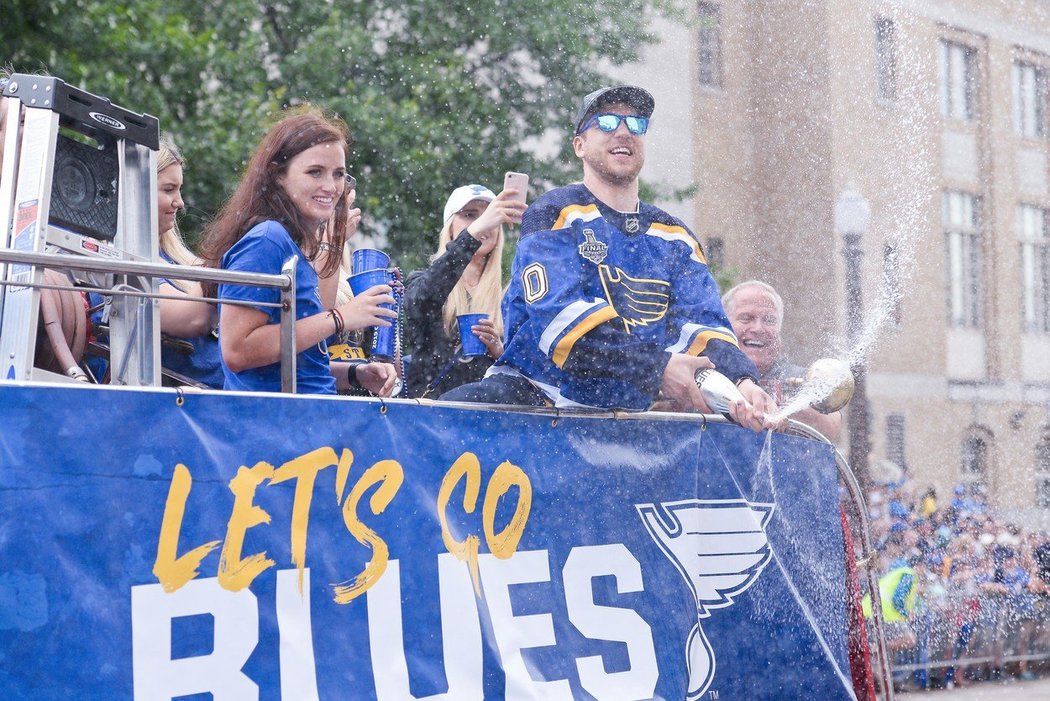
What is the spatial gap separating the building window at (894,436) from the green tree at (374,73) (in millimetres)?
12097

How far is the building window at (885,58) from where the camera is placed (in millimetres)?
19938

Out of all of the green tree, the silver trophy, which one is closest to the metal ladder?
the silver trophy

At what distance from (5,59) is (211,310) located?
323 inches

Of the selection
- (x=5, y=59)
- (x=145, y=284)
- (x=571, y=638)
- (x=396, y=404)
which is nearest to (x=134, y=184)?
(x=145, y=284)

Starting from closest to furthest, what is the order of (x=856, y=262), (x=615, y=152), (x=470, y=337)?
(x=615, y=152), (x=470, y=337), (x=856, y=262)

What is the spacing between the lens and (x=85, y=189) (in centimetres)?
343

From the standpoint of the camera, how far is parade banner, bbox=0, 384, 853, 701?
2.79 m

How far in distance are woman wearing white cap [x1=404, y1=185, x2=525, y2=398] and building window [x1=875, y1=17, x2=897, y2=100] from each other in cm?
1534

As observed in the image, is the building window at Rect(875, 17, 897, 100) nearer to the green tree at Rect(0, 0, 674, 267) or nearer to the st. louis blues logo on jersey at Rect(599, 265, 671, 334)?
the green tree at Rect(0, 0, 674, 267)

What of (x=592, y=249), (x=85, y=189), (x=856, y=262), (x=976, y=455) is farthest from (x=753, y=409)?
(x=976, y=455)

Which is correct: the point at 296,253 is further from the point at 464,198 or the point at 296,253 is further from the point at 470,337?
the point at 464,198

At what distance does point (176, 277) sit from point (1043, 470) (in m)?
26.3

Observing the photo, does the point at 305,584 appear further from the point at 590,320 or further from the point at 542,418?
the point at 590,320

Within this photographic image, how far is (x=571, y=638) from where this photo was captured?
3518mm
